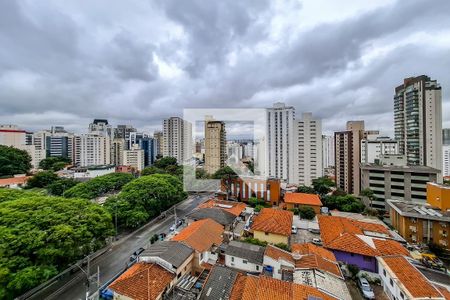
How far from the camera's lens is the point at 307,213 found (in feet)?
59.4

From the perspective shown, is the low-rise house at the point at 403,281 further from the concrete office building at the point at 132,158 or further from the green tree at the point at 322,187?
the concrete office building at the point at 132,158

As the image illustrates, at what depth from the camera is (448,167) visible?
4853 cm

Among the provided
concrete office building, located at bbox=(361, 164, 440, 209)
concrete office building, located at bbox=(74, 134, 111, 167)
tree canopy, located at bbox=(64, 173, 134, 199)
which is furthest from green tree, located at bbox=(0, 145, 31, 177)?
concrete office building, located at bbox=(361, 164, 440, 209)

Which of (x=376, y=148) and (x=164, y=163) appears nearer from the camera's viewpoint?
(x=376, y=148)

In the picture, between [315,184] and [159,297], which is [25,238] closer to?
[159,297]

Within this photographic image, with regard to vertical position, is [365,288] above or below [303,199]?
below

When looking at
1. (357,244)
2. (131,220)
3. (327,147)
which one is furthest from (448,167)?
(131,220)

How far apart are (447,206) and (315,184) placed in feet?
41.2

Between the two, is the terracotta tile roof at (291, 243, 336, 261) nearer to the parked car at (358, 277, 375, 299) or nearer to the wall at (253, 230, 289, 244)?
the parked car at (358, 277, 375, 299)

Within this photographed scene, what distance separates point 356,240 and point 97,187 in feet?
76.3

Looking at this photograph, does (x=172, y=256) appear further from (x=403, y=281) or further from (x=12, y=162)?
(x=12, y=162)

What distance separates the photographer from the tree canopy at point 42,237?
8.25 m

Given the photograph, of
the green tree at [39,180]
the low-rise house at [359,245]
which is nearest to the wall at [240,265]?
the low-rise house at [359,245]

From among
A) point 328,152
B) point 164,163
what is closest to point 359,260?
point 164,163
